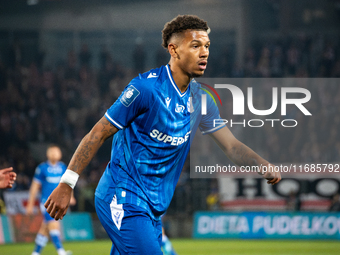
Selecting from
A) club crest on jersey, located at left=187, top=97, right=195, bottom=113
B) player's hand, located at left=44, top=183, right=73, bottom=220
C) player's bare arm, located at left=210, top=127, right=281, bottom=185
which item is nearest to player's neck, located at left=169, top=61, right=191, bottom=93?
club crest on jersey, located at left=187, top=97, right=195, bottom=113

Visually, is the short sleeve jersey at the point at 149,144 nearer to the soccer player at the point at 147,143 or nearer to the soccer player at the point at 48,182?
the soccer player at the point at 147,143

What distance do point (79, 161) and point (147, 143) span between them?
1.73 ft

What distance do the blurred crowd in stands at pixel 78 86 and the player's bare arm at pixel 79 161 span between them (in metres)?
14.4

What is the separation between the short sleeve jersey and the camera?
3.35 metres

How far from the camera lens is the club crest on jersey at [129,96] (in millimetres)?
3232

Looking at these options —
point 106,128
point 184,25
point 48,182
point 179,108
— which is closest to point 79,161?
point 106,128

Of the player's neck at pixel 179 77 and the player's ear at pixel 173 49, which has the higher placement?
the player's ear at pixel 173 49

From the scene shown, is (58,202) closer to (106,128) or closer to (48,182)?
(106,128)

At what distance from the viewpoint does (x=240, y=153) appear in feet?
12.6

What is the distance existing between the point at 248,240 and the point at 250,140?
13.3ft

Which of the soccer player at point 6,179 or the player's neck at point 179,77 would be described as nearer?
the player's neck at point 179,77

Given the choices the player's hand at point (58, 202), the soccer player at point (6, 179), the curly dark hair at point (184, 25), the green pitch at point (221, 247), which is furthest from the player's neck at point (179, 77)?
the green pitch at point (221, 247)

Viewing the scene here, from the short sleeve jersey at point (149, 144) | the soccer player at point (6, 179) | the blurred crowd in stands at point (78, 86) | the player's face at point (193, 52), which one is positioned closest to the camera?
the short sleeve jersey at point (149, 144)

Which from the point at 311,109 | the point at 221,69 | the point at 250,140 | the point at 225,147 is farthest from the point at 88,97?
the point at 225,147
